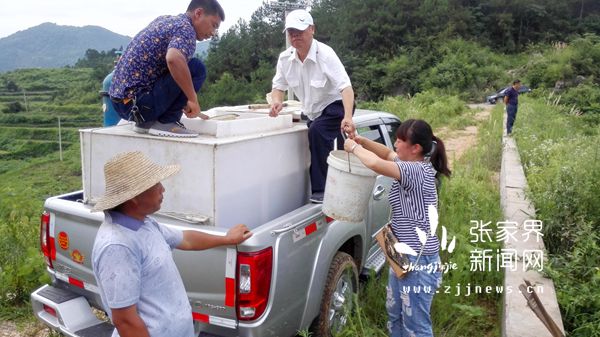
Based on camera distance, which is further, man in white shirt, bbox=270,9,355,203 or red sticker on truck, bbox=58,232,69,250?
man in white shirt, bbox=270,9,355,203

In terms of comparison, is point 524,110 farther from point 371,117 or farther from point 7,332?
point 7,332

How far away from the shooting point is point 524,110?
44.1 ft

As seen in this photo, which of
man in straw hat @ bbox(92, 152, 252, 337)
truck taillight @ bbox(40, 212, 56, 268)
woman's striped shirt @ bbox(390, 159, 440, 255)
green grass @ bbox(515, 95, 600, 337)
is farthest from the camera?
green grass @ bbox(515, 95, 600, 337)

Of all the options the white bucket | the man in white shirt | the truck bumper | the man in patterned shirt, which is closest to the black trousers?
the man in white shirt

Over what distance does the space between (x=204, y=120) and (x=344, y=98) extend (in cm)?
99

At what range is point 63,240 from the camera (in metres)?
2.79

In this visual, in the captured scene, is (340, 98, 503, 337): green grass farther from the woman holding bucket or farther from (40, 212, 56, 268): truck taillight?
(40, 212, 56, 268): truck taillight

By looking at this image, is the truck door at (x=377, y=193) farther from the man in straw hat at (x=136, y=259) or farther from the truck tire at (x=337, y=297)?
the man in straw hat at (x=136, y=259)

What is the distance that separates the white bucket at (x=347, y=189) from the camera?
2.65 meters

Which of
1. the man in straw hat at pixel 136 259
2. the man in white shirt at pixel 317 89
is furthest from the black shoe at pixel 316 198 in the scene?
the man in straw hat at pixel 136 259

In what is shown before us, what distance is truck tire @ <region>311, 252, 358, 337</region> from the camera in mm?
2904

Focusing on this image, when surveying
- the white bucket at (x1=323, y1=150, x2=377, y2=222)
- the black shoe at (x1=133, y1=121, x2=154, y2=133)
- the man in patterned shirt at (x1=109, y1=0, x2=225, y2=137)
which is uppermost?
the man in patterned shirt at (x1=109, y1=0, x2=225, y2=137)

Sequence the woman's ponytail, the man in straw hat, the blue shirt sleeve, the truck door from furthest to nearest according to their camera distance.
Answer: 1. the truck door
2. the woman's ponytail
3. the blue shirt sleeve
4. the man in straw hat

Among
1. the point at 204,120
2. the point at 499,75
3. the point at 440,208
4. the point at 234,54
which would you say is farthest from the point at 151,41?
the point at 234,54
